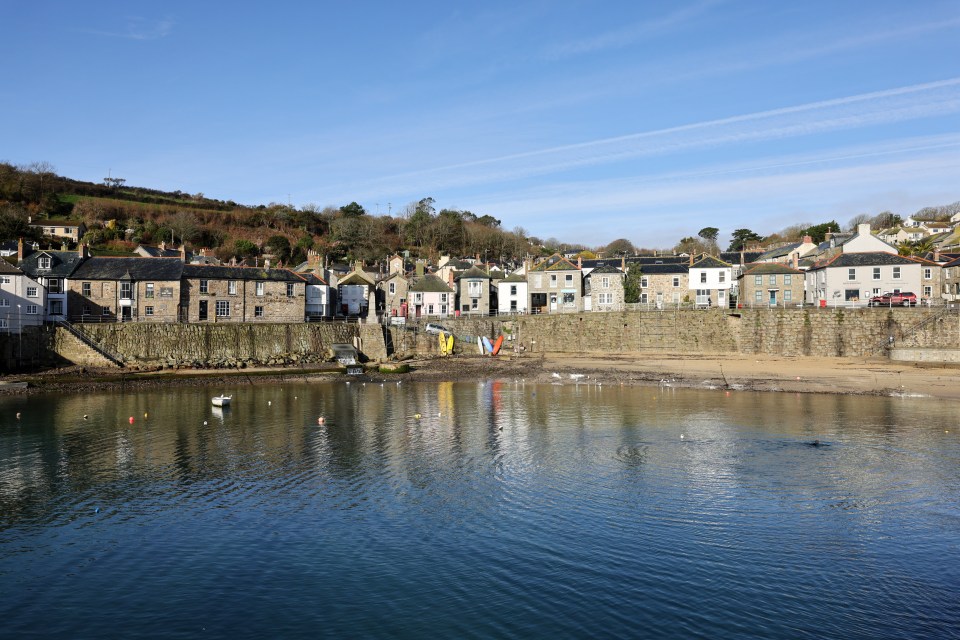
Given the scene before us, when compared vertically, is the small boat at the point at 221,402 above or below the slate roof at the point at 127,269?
below

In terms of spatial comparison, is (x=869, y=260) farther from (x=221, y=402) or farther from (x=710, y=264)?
(x=221, y=402)

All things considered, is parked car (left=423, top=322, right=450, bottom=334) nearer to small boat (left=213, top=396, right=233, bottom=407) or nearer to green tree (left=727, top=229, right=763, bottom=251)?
small boat (left=213, top=396, right=233, bottom=407)

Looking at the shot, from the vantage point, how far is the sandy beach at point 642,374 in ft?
139

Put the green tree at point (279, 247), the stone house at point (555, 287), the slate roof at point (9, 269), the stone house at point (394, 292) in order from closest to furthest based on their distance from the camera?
1. the slate roof at point (9, 269)
2. the stone house at point (555, 287)
3. the stone house at point (394, 292)
4. the green tree at point (279, 247)

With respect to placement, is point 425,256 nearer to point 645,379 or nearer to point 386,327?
point 386,327

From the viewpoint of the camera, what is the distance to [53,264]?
5519 cm

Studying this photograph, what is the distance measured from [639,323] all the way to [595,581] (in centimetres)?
4664

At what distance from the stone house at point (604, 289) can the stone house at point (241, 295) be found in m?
29.4

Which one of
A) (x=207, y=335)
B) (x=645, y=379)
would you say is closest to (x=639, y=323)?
(x=645, y=379)

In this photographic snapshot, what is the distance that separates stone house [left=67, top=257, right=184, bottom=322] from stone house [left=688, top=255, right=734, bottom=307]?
5029cm

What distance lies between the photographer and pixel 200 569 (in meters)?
15.3

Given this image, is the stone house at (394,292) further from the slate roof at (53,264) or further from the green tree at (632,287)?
the slate roof at (53,264)

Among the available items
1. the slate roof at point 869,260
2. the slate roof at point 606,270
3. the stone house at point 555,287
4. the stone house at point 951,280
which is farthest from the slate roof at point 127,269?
the stone house at point 951,280

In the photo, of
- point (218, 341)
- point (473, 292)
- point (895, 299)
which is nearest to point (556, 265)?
point (473, 292)
